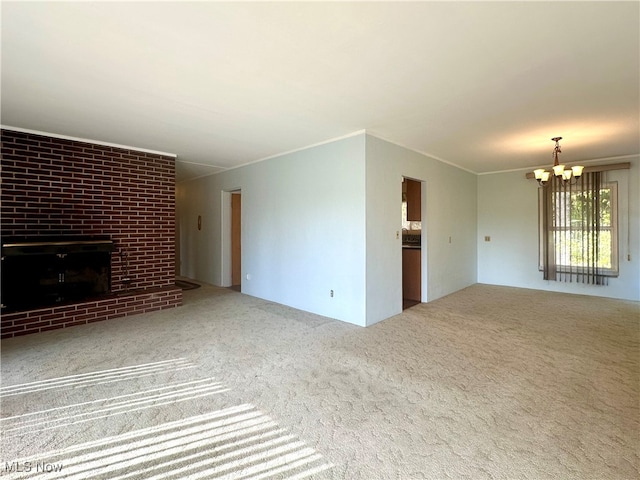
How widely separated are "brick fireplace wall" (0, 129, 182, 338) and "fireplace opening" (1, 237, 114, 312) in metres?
0.14

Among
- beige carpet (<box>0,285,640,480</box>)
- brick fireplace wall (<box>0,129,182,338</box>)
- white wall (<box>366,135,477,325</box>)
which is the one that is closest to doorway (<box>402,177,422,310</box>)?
white wall (<box>366,135,477,325</box>)

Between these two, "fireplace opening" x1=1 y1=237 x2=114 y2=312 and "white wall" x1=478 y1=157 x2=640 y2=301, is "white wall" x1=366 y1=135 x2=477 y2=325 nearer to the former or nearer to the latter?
"white wall" x1=478 y1=157 x2=640 y2=301

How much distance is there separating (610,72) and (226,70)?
2.91 metres

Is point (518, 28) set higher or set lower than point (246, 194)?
higher

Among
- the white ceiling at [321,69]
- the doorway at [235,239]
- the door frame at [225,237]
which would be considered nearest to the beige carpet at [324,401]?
the white ceiling at [321,69]

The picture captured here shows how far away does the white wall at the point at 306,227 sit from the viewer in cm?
397

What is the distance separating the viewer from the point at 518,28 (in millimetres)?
1843

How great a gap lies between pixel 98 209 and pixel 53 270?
3.12ft

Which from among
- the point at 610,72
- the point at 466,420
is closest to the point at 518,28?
the point at 610,72

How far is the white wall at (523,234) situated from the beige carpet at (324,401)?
6.48ft

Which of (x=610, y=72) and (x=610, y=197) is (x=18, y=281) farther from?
(x=610, y=197)

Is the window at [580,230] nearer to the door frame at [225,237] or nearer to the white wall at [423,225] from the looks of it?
the white wall at [423,225]

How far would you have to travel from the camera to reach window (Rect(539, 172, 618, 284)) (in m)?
5.33

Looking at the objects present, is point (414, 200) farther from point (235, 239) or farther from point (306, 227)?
point (235, 239)
